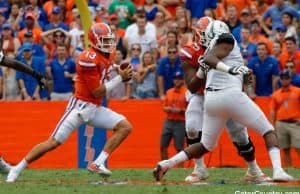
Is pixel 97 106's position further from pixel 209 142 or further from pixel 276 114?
pixel 276 114

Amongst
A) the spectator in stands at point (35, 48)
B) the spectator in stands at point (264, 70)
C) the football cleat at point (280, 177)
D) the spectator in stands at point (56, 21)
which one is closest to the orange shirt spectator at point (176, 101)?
the spectator in stands at point (264, 70)

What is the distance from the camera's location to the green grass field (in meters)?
9.27

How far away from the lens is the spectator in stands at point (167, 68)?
15812mm

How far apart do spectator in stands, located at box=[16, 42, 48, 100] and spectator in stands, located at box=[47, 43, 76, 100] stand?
7.2 inches

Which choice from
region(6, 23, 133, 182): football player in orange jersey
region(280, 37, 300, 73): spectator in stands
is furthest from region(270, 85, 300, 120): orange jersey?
region(6, 23, 133, 182): football player in orange jersey

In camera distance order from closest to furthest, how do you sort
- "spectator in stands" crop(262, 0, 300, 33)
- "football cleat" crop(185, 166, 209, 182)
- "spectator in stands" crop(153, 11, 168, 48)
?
"football cleat" crop(185, 166, 209, 182)
"spectator in stands" crop(262, 0, 300, 33)
"spectator in stands" crop(153, 11, 168, 48)

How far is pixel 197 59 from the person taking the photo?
1084 centimetres

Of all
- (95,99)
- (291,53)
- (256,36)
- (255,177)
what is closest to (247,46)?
(256,36)

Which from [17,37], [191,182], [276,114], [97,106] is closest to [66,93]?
[17,37]

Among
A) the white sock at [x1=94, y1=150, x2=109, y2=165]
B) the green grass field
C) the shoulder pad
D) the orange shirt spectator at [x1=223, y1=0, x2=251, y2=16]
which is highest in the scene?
the orange shirt spectator at [x1=223, y1=0, x2=251, y2=16]

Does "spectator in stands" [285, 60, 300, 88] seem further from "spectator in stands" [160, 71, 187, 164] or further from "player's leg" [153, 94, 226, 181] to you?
"player's leg" [153, 94, 226, 181]

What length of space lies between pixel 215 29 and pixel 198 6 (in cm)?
703

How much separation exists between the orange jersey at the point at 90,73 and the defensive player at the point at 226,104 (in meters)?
1.40

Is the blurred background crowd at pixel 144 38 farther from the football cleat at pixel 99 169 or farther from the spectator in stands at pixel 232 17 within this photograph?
the football cleat at pixel 99 169
